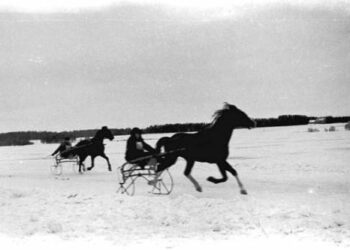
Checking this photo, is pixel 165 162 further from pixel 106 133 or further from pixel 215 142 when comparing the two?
pixel 106 133

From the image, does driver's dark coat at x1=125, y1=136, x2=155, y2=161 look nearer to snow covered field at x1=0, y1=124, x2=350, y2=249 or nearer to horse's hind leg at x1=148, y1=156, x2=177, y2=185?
horse's hind leg at x1=148, y1=156, x2=177, y2=185

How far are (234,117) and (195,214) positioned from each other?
82.0 inches

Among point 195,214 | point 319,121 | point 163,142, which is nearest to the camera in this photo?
point 195,214

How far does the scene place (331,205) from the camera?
9328 millimetres

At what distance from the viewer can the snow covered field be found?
27.4ft

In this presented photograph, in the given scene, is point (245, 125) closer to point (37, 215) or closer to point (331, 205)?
point (331, 205)

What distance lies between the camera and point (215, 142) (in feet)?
31.5

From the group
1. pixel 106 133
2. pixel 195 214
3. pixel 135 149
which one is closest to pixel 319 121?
pixel 195 214

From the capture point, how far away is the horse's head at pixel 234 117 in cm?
933

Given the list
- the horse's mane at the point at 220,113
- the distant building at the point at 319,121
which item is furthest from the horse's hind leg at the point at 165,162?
the distant building at the point at 319,121

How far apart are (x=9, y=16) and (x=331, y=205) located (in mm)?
Result: 8878

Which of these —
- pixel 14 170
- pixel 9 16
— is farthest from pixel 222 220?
pixel 14 170

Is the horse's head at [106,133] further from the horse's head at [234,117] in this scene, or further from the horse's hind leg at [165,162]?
the horse's head at [234,117]

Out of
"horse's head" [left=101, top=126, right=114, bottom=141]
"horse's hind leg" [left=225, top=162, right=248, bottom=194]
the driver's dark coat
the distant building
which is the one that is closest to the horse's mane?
"horse's hind leg" [left=225, top=162, right=248, bottom=194]
